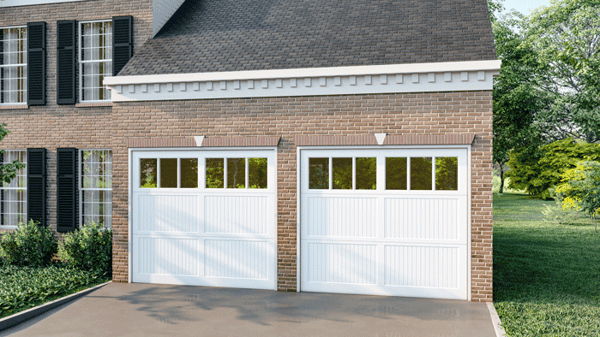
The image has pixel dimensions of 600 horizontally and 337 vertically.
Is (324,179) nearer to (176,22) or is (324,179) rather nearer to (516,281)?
(516,281)

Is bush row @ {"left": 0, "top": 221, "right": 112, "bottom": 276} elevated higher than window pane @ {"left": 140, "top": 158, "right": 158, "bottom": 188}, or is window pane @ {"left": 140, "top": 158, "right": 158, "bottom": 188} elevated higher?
window pane @ {"left": 140, "top": 158, "right": 158, "bottom": 188}

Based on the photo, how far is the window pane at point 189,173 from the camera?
968 cm

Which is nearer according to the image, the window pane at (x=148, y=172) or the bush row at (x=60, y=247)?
the window pane at (x=148, y=172)

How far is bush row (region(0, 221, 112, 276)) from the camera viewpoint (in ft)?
34.5

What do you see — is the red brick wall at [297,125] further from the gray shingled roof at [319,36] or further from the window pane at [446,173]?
the gray shingled roof at [319,36]

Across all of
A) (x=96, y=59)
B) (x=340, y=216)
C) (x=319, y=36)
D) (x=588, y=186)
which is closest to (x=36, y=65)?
(x=96, y=59)

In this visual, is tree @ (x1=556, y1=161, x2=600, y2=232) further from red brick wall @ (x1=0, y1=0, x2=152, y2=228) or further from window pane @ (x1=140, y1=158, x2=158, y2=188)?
red brick wall @ (x1=0, y1=0, x2=152, y2=228)

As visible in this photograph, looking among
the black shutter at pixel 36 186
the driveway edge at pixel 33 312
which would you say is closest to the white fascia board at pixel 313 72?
the black shutter at pixel 36 186

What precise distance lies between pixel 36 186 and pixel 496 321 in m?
11.1

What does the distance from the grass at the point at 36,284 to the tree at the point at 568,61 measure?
25947mm

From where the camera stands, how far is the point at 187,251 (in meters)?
9.66

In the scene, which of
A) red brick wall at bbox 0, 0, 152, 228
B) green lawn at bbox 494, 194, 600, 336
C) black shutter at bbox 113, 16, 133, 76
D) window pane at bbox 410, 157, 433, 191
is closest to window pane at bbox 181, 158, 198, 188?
red brick wall at bbox 0, 0, 152, 228

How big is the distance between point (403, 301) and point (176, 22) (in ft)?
28.8

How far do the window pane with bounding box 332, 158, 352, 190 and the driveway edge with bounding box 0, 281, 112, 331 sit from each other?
17.4 feet
